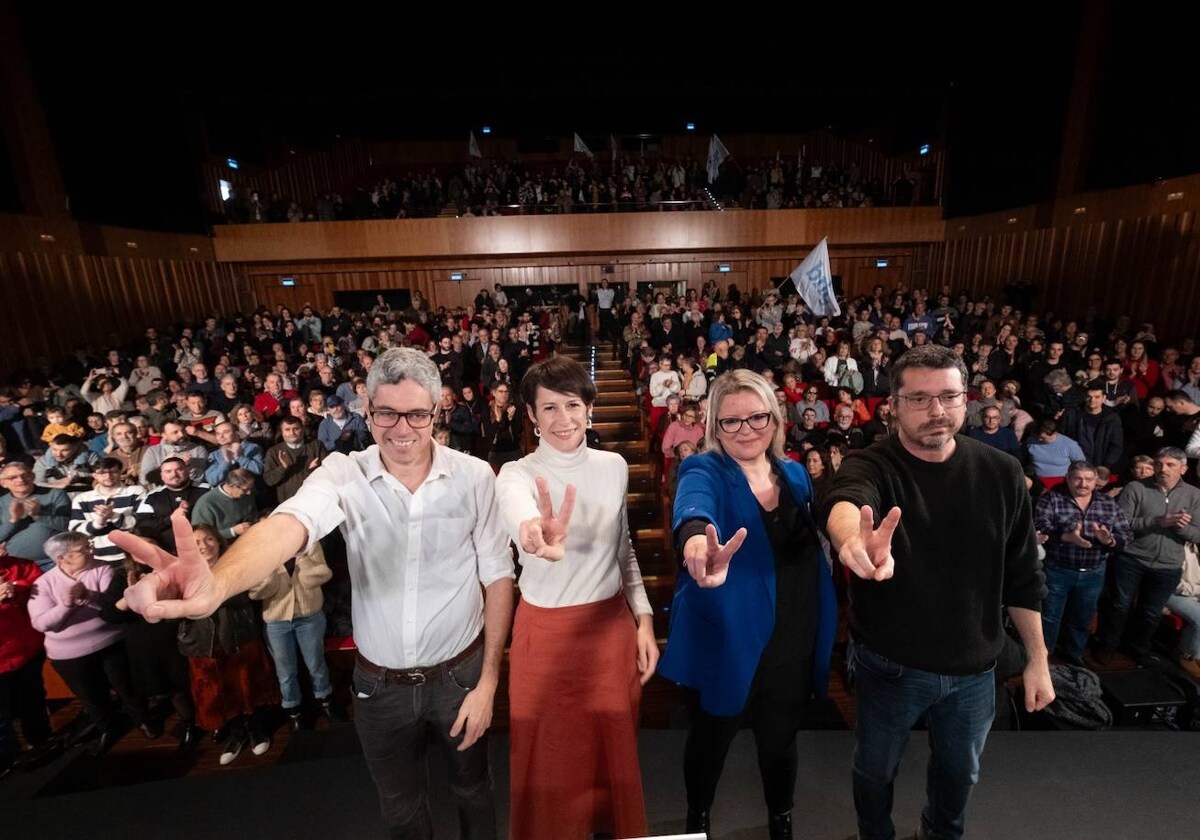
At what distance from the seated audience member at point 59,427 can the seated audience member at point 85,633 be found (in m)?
2.49

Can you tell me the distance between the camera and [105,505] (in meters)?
3.36

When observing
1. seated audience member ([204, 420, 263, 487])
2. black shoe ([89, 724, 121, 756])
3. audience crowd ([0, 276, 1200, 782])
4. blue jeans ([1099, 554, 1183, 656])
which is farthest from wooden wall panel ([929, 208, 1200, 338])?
black shoe ([89, 724, 121, 756])

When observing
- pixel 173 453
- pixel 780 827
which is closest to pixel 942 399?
pixel 780 827

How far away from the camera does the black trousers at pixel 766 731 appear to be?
154 centimetres

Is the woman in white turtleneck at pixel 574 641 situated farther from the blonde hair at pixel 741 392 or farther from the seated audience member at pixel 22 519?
the seated audience member at pixel 22 519

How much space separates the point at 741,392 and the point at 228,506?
3240mm

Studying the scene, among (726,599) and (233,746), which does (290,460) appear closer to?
(233,746)

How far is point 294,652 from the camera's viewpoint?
3021mm

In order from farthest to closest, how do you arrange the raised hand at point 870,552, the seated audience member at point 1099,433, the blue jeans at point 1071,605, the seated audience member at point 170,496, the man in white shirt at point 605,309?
the man in white shirt at point 605,309, the seated audience member at point 1099,433, the seated audience member at point 170,496, the blue jeans at point 1071,605, the raised hand at point 870,552

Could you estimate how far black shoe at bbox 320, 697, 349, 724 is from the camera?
10.3 ft

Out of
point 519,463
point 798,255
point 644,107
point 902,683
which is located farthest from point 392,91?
point 902,683

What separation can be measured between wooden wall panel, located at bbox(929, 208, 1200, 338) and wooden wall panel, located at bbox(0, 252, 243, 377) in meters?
15.9


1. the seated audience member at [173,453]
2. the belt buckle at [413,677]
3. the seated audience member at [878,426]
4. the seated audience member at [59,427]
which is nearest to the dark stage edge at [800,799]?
the belt buckle at [413,677]

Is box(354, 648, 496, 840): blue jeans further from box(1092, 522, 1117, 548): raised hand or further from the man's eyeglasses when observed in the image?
box(1092, 522, 1117, 548): raised hand
